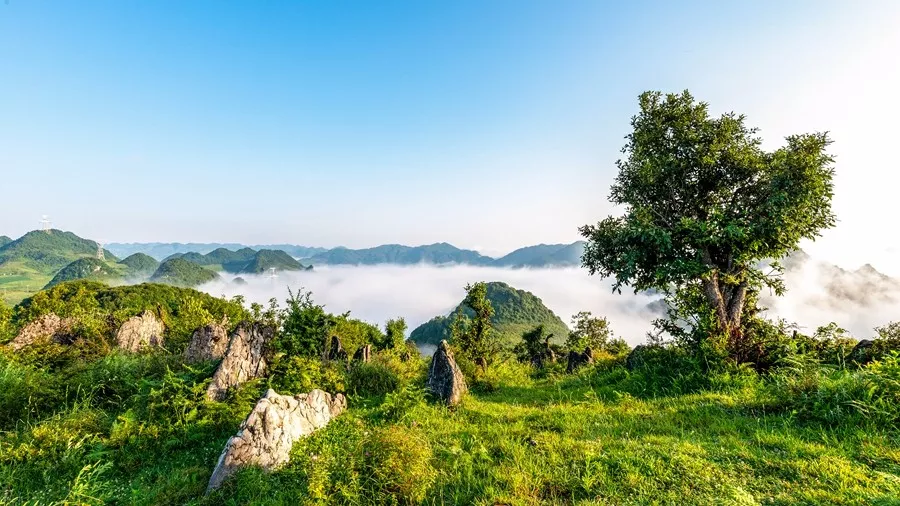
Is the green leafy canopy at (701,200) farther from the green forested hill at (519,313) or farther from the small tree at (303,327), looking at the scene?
the green forested hill at (519,313)

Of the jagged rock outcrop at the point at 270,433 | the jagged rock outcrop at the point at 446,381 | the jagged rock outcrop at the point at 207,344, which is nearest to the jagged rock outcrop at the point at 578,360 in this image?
the jagged rock outcrop at the point at 446,381

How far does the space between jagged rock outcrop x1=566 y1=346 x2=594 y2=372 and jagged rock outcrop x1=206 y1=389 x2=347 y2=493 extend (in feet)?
35.8

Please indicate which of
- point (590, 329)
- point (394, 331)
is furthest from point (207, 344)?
point (590, 329)

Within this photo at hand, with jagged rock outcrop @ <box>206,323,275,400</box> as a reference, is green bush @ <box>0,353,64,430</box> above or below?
below

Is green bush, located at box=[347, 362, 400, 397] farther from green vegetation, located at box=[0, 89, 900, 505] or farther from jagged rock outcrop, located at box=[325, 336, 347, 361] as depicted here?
jagged rock outcrop, located at box=[325, 336, 347, 361]

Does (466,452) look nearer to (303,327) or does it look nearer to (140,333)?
(303,327)

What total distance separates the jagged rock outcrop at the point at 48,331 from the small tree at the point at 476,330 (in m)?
16.8

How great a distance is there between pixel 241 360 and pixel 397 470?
7.49 m

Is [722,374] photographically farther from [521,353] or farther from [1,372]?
[521,353]

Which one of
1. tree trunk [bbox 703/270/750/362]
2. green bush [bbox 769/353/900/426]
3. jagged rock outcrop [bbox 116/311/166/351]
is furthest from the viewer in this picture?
jagged rock outcrop [bbox 116/311/166/351]

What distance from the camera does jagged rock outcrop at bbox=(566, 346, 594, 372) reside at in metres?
15.3

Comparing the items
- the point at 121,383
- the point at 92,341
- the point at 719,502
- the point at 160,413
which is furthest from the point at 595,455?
the point at 92,341

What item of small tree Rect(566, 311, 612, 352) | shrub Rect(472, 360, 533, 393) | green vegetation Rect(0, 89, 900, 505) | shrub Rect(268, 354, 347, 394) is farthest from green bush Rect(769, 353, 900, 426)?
small tree Rect(566, 311, 612, 352)

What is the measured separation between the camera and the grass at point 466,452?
201 inches
